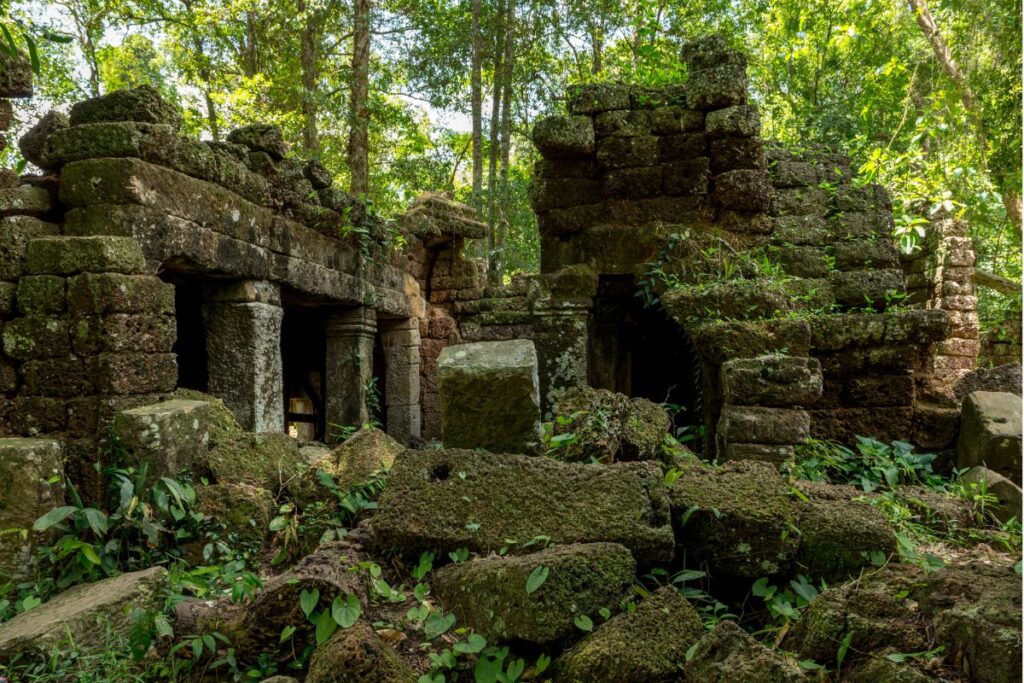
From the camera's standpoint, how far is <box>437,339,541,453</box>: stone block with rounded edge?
10.4 feet

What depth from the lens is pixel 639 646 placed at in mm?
2062

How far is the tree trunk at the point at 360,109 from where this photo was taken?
1148 centimetres

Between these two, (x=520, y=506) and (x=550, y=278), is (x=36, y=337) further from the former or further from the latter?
(x=550, y=278)

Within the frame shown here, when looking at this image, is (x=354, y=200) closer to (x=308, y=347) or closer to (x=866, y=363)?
(x=308, y=347)

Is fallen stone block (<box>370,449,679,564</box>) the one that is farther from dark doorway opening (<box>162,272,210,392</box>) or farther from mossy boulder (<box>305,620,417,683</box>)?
dark doorway opening (<box>162,272,210,392</box>)

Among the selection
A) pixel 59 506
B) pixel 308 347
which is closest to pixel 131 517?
pixel 59 506

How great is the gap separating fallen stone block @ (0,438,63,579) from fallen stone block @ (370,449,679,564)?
1589mm

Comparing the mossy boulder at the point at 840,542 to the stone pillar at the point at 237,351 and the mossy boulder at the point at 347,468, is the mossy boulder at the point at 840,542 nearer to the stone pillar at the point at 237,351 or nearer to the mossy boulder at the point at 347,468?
the mossy boulder at the point at 347,468

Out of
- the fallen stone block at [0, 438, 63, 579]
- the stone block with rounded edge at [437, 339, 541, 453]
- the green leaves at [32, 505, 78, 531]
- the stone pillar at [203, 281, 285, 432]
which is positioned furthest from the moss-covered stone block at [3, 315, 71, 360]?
the stone block with rounded edge at [437, 339, 541, 453]

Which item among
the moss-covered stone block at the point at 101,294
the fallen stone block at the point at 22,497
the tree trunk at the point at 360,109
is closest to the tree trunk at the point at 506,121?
the tree trunk at the point at 360,109

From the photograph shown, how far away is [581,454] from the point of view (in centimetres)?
332

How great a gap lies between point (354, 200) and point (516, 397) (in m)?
5.28

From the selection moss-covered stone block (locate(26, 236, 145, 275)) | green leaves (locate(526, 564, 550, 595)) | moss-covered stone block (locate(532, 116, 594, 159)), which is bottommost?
green leaves (locate(526, 564, 550, 595))

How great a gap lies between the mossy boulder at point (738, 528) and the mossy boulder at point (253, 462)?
2085 mm
